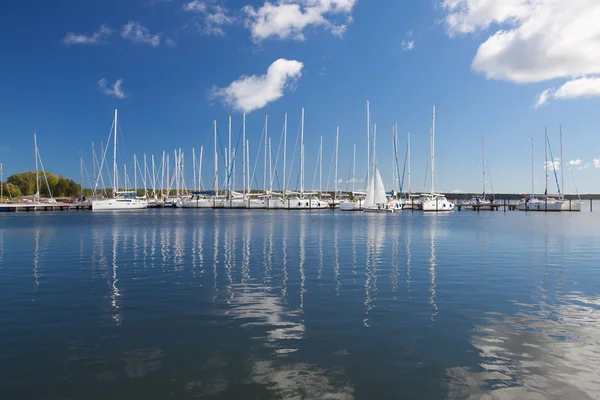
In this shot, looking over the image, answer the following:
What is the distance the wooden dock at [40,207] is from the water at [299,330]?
108 m

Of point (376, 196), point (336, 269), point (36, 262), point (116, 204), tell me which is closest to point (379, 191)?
point (376, 196)

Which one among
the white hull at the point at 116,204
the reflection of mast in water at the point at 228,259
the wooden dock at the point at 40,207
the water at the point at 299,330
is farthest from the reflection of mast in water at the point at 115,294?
the wooden dock at the point at 40,207

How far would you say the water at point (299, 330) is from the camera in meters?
8.57

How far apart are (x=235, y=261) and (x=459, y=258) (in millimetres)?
13860

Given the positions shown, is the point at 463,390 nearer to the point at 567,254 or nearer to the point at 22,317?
the point at 22,317

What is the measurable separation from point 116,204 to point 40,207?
20884 millimetres

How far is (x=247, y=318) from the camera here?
43.4 ft

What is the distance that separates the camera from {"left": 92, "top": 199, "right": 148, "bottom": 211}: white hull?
123375 millimetres

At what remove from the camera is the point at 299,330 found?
1201 centimetres

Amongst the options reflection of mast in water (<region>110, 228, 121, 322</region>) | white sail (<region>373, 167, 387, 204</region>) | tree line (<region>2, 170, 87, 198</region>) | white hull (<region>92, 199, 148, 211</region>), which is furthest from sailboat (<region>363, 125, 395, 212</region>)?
tree line (<region>2, 170, 87, 198</region>)

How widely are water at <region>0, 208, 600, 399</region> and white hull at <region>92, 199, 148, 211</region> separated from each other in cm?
10593

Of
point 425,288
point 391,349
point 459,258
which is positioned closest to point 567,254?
point 459,258

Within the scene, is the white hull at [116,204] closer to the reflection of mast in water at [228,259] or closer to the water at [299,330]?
the reflection of mast in water at [228,259]

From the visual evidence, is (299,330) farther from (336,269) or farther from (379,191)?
(379,191)
